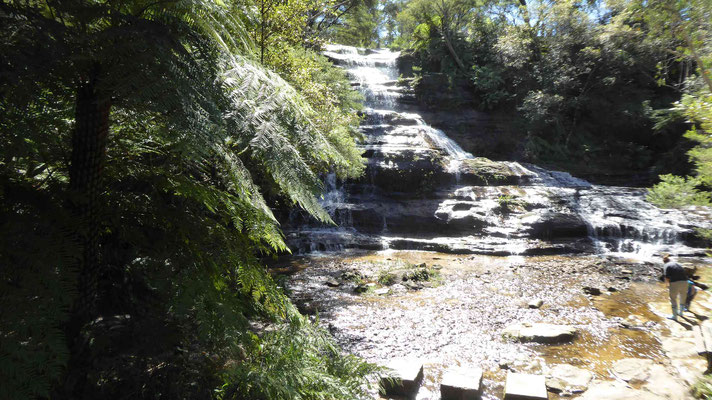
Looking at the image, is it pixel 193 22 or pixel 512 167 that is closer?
pixel 193 22

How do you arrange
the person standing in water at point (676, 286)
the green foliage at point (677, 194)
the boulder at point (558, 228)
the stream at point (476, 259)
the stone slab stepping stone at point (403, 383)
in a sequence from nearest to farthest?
the stone slab stepping stone at point (403, 383)
the green foliage at point (677, 194)
the stream at point (476, 259)
the person standing in water at point (676, 286)
the boulder at point (558, 228)

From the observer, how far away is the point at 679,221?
1197cm

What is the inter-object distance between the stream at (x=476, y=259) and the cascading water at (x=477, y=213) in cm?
5

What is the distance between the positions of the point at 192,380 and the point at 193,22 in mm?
2077

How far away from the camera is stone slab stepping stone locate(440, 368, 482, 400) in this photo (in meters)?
3.95

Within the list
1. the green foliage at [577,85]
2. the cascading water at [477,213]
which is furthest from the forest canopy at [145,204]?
the green foliage at [577,85]

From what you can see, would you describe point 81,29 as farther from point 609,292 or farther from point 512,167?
point 512,167

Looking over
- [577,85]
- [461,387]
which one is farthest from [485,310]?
[577,85]

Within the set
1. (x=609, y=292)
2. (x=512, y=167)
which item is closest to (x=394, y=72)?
(x=512, y=167)

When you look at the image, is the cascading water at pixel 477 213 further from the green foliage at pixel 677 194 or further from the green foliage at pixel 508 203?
the green foliage at pixel 677 194

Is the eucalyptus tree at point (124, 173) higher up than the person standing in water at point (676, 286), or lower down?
higher up

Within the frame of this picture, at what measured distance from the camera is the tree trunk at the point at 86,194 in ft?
6.41

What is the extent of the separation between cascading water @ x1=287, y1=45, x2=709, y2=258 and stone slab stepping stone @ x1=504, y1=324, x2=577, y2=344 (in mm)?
5701

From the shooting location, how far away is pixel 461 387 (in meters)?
3.99
